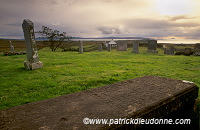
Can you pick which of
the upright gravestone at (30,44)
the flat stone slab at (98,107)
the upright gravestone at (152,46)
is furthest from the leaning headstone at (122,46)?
the flat stone slab at (98,107)

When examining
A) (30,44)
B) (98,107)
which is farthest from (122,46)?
(98,107)

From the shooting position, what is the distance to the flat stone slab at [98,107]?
3.97ft

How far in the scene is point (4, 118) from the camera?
1327 mm

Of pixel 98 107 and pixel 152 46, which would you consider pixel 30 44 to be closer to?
pixel 98 107

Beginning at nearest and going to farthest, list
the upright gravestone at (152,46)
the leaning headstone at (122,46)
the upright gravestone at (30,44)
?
the upright gravestone at (30,44), the upright gravestone at (152,46), the leaning headstone at (122,46)

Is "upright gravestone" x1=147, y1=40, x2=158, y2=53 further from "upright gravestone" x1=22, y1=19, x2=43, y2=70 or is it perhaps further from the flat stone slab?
the flat stone slab

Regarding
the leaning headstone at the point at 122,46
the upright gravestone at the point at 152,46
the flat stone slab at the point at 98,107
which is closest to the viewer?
the flat stone slab at the point at 98,107

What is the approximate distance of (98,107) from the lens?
1491mm

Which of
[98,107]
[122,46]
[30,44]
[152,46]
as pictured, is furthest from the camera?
[122,46]

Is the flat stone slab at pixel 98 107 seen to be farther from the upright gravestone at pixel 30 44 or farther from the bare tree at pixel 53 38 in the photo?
the bare tree at pixel 53 38

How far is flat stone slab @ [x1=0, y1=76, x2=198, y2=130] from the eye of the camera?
121 centimetres

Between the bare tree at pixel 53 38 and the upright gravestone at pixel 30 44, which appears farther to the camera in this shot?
the bare tree at pixel 53 38


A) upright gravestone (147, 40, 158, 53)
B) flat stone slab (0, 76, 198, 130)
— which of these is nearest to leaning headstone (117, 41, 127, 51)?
upright gravestone (147, 40, 158, 53)

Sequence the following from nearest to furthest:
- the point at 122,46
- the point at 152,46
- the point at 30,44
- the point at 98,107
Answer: the point at 98,107 → the point at 30,44 → the point at 152,46 → the point at 122,46
